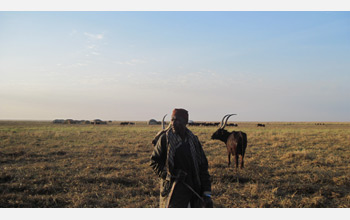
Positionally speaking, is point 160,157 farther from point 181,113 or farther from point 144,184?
point 144,184

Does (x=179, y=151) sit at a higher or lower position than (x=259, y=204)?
higher

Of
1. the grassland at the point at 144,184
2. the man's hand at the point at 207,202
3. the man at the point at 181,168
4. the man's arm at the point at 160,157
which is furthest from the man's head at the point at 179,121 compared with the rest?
the grassland at the point at 144,184

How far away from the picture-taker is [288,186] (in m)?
6.33

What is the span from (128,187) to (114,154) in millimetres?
5640

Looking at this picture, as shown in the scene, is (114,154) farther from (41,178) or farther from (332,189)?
(332,189)

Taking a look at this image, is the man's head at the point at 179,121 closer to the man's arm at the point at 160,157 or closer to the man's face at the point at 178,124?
the man's face at the point at 178,124

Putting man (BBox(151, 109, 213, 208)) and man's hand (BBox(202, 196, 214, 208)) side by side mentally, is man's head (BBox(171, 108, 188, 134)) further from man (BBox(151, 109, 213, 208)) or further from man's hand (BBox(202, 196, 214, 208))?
man's hand (BBox(202, 196, 214, 208))

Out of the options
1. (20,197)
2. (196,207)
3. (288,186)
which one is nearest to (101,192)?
(20,197)

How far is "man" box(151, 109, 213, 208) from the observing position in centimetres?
296

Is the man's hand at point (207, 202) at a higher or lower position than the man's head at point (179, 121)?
lower

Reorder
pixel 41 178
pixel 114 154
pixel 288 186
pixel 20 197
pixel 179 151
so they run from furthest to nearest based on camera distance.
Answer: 1. pixel 114 154
2. pixel 41 178
3. pixel 288 186
4. pixel 20 197
5. pixel 179 151

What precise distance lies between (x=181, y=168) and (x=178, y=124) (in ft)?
1.84

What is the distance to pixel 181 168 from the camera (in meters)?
2.99

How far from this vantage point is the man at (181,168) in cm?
296
